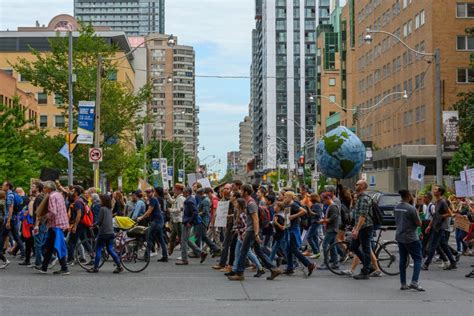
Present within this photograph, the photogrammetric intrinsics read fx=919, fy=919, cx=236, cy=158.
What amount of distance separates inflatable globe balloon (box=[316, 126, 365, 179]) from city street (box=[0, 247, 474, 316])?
894cm

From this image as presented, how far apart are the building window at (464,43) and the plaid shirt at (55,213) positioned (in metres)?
59.5

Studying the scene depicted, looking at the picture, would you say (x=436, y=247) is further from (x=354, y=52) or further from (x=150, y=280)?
(x=354, y=52)

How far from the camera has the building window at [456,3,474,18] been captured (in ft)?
238

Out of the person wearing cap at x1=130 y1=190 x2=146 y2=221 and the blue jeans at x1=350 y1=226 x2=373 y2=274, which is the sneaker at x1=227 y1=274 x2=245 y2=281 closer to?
the blue jeans at x1=350 y1=226 x2=373 y2=274

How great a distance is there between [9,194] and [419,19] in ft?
200

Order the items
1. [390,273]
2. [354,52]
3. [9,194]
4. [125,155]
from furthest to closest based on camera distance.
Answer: [354,52] → [125,155] → [9,194] → [390,273]

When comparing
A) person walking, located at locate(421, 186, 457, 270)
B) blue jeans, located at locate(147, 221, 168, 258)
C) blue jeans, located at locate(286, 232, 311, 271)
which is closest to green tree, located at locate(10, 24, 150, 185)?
blue jeans, located at locate(147, 221, 168, 258)

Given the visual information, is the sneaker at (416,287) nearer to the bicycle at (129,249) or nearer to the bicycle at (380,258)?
the bicycle at (380,258)

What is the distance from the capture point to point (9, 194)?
1984 cm

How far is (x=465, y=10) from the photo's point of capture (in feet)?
239

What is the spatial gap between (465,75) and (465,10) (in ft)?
16.9

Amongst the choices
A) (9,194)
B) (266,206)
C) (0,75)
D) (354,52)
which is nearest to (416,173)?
(266,206)

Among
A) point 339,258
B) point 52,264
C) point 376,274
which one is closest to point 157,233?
point 52,264

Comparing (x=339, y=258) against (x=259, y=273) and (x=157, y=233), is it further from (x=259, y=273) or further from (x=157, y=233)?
(x=157, y=233)
